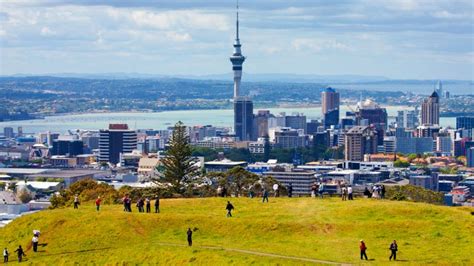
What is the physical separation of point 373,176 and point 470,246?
133 meters

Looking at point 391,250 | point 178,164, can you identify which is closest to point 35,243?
point 391,250

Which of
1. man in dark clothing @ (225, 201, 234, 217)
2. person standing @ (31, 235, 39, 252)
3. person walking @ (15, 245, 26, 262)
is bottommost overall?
person walking @ (15, 245, 26, 262)

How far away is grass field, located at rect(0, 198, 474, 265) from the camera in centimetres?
3675

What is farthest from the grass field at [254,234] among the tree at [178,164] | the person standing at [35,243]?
the tree at [178,164]

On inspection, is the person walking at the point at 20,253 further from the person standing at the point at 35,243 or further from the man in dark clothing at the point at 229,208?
the man in dark clothing at the point at 229,208

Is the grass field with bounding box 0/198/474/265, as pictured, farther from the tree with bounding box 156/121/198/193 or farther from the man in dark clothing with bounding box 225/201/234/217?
the tree with bounding box 156/121/198/193

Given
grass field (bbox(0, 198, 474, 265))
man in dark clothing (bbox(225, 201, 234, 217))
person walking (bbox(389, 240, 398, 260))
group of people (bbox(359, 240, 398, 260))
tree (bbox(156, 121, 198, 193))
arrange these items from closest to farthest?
group of people (bbox(359, 240, 398, 260)) < person walking (bbox(389, 240, 398, 260)) < grass field (bbox(0, 198, 474, 265)) < man in dark clothing (bbox(225, 201, 234, 217)) < tree (bbox(156, 121, 198, 193))

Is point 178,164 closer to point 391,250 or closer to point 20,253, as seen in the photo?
point 20,253

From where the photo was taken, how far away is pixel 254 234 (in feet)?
129

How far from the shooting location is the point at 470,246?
37688 mm

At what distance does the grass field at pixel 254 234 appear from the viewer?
121 feet

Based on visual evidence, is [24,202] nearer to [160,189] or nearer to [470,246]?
[160,189]

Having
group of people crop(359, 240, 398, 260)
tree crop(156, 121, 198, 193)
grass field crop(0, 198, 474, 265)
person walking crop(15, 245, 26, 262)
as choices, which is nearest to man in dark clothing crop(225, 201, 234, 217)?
grass field crop(0, 198, 474, 265)

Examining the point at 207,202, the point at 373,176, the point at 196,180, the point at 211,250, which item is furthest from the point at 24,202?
the point at 211,250
